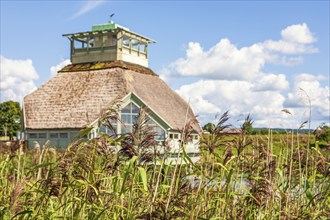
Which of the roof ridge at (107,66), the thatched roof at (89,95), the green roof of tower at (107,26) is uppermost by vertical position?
the green roof of tower at (107,26)

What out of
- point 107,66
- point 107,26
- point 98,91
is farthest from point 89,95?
point 107,26

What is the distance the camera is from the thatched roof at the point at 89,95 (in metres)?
31.9

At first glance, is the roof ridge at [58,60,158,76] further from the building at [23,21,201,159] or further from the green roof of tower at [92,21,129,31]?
the green roof of tower at [92,21,129,31]

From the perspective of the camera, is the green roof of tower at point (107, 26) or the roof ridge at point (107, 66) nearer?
the roof ridge at point (107, 66)

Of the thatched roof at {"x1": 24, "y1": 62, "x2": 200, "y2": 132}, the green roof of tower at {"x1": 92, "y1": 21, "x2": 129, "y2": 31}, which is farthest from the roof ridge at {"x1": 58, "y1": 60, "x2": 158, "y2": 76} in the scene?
the green roof of tower at {"x1": 92, "y1": 21, "x2": 129, "y2": 31}

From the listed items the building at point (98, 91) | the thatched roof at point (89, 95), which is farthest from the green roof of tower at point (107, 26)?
the thatched roof at point (89, 95)

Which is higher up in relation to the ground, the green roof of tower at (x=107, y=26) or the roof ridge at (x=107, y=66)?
the green roof of tower at (x=107, y=26)

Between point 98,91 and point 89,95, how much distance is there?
2.23 ft

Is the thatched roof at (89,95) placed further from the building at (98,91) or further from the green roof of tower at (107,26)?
the green roof of tower at (107,26)

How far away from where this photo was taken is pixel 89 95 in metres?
33.0

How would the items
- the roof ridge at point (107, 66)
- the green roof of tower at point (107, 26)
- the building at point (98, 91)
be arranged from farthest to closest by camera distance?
the green roof of tower at point (107, 26) < the roof ridge at point (107, 66) < the building at point (98, 91)

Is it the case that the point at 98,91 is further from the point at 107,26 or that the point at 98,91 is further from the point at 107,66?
the point at 107,26

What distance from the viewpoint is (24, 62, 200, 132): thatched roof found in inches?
1254

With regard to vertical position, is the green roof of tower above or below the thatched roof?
above
